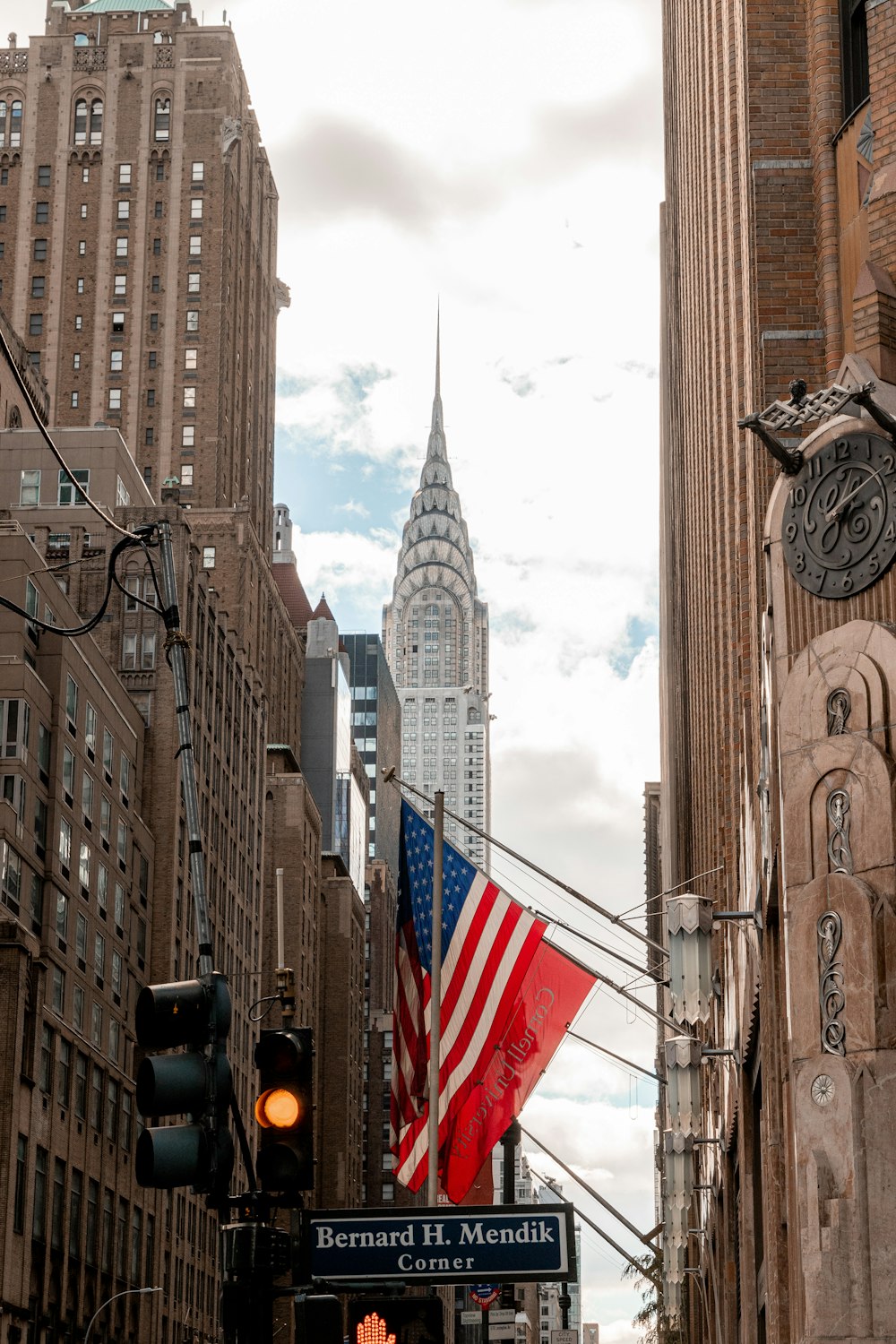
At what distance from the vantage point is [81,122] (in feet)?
518

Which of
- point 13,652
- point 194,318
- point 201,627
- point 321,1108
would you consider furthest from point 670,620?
point 321,1108

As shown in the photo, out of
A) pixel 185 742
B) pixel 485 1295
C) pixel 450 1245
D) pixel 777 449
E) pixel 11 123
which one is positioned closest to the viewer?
pixel 185 742

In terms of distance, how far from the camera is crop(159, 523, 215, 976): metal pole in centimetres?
1516

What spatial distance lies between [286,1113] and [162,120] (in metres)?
154

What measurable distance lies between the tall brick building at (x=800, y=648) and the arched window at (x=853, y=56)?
3 centimetres

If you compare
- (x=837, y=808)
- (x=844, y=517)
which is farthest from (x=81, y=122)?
(x=837, y=808)

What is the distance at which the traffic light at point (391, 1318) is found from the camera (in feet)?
43.8

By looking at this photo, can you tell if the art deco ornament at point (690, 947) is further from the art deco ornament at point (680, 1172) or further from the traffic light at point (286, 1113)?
the art deco ornament at point (680, 1172)

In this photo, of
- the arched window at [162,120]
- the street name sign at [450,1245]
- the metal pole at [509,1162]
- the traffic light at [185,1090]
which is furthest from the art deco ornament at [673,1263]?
the arched window at [162,120]

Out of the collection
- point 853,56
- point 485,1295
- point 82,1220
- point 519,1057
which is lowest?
point 485,1295

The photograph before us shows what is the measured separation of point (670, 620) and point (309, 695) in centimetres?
10951

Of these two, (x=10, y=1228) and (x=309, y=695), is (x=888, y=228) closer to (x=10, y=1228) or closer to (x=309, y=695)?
(x=10, y=1228)

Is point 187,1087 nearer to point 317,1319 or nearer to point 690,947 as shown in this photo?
point 317,1319

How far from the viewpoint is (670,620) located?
7312cm
